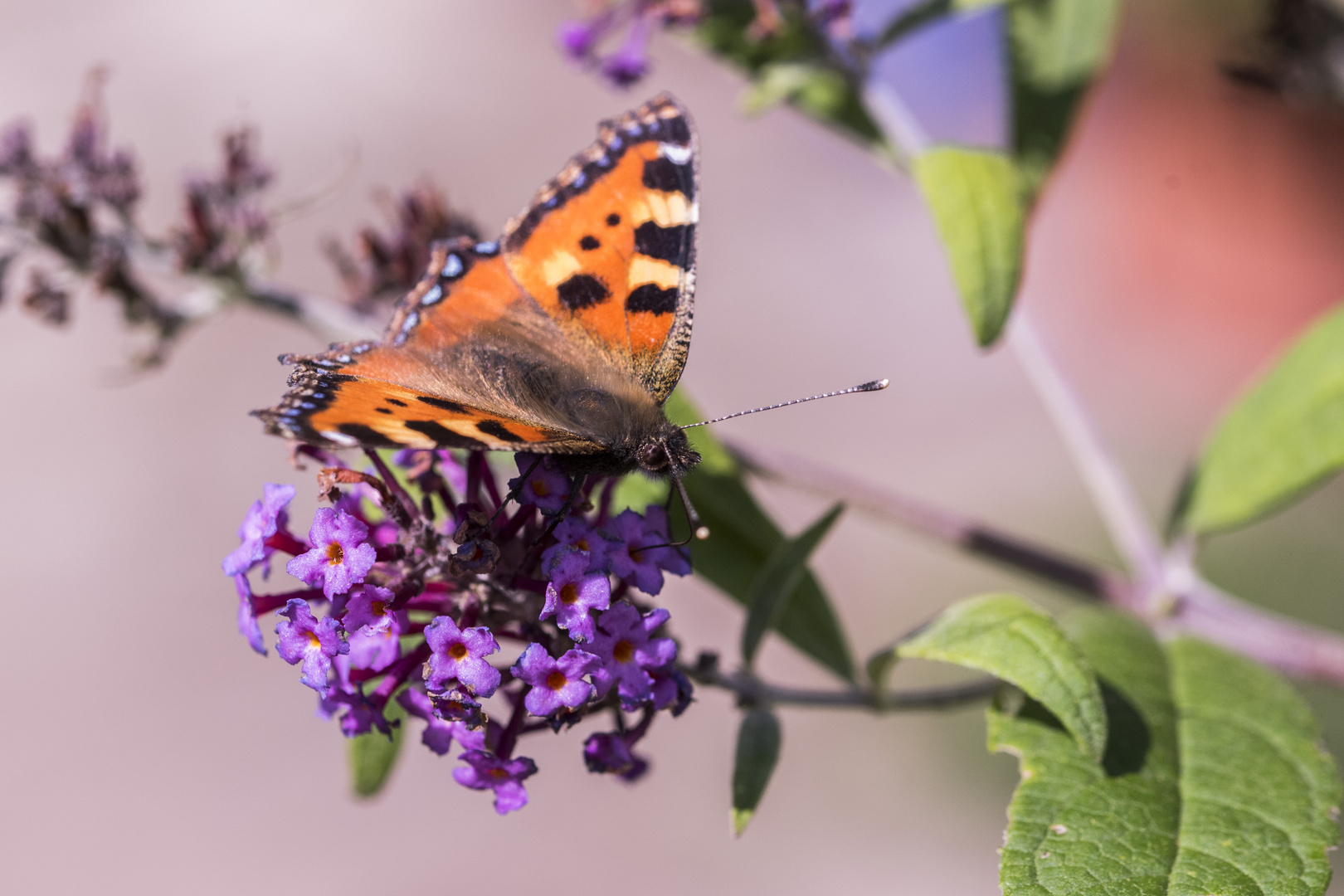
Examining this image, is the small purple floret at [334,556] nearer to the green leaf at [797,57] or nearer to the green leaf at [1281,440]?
the green leaf at [797,57]

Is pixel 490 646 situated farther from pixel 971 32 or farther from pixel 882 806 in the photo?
pixel 971 32

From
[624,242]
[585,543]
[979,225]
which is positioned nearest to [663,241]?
[624,242]

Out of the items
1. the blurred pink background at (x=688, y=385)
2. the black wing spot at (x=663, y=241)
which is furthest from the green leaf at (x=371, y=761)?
the blurred pink background at (x=688, y=385)

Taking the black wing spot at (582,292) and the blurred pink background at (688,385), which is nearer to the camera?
the black wing spot at (582,292)

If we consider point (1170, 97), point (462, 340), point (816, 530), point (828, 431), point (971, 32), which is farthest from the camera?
point (971, 32)

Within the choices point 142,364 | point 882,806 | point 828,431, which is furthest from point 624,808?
point 142,364

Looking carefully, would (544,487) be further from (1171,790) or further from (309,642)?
(1171,790)

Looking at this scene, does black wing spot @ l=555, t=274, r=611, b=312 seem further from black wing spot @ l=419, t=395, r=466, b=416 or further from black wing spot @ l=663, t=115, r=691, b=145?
black wing spot @ l=419, t=395, r=466, b=416
